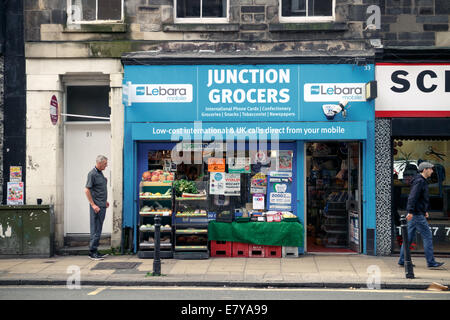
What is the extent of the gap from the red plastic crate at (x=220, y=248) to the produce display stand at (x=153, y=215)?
0.93m

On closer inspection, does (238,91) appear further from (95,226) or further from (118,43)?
(95,226)

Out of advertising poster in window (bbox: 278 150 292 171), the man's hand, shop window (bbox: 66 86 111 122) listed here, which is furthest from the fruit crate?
shop window (bbox: 66 86 111 122)

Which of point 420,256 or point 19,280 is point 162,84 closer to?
point 19,280

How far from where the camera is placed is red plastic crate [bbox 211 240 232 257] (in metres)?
10.8

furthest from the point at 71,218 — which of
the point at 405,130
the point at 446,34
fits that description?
the point at 446,34

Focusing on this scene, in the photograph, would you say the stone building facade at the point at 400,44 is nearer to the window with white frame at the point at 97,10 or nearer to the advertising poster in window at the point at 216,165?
the advertising poster in window at the point at 216,165

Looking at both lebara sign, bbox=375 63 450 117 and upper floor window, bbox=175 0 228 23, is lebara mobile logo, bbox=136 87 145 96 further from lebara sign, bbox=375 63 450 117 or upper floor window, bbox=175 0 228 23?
lebara sign, bbox=375 63 450 117

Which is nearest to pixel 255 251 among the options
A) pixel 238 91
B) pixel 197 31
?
pixel 238 91

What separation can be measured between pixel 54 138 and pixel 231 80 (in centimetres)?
429

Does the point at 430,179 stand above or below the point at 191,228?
above

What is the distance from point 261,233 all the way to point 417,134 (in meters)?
4.08

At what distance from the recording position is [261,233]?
10688 millimetres

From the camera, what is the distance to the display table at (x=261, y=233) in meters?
10.6

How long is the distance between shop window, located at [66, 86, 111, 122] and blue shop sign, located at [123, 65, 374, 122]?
43.0 inches
